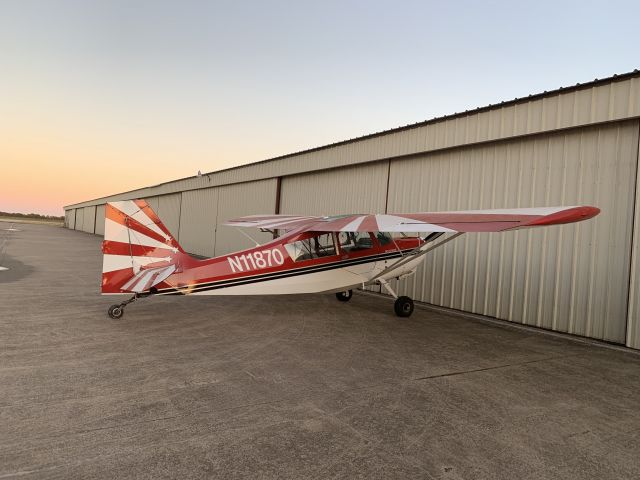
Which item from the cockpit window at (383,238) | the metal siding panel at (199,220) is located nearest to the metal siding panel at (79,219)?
the metal siding panel at (199,220)

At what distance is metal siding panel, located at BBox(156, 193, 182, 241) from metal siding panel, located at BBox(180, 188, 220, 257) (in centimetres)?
93

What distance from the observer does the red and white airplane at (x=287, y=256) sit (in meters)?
6.45

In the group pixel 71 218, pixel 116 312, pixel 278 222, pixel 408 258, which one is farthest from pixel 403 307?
pixel 71 218

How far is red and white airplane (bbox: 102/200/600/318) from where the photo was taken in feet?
21.2

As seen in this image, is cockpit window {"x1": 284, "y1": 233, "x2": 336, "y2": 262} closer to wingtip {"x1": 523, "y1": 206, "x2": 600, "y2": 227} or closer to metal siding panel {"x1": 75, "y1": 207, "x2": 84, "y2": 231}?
wingtip {"x1": 523, "y1": 206, "x2": 600, "y2": 227}

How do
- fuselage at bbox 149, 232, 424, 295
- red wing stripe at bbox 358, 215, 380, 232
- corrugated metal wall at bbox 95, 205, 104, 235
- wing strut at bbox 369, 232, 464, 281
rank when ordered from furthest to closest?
1. corrugated metal wall at bbox 95, 205, 104, 235
2. wing strut at bbox 369, 232, 464, 281
3. fuselage at bbox 149, 232, 424, 295
4. red wing stripe at bbox 358, 215, 380, 232

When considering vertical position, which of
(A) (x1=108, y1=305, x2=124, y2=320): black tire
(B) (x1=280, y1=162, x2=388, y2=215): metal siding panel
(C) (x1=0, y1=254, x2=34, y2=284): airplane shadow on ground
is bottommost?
(C) (x1=0, y1=254, x2=34, y2=284): airplane shadow on ground

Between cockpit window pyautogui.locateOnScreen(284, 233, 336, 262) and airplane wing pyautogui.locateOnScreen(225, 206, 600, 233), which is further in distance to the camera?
cockpit window pyautogui.locateOnScreen(284, 233, 336, 262)

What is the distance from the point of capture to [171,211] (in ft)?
96.0

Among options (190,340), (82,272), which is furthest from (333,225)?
(82,272)

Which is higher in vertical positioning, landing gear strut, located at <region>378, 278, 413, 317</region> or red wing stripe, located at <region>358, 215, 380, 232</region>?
red wing stripe, located at <region>358, 215, 380, 232</region>

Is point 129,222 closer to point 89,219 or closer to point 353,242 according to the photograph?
point 353,242

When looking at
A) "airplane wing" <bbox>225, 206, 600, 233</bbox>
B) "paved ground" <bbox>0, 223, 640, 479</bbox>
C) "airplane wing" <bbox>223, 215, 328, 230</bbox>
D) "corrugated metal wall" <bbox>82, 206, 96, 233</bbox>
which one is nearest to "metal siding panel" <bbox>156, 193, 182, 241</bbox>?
"airplane wing" <bbox>223, 215, 328, 230</bbox>

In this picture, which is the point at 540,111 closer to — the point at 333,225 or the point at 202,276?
the point at 333,225
